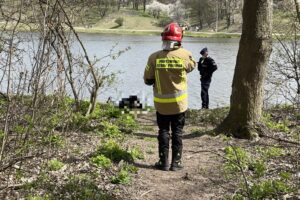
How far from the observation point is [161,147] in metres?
6.84

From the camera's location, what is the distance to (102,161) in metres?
6.58

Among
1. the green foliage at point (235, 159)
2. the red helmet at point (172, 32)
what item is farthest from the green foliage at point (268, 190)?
the red helmet at point (172, 32)

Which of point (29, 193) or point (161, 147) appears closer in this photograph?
point (29, 193)

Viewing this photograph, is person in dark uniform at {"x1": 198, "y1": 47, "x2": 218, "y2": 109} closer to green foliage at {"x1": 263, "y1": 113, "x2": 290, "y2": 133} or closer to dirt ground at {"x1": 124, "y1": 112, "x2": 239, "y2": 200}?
green foliage at {"x1": 263, "y1": 113, "x2": 290, "y2": 133}

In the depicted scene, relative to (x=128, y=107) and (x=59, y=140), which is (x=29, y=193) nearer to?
(x=59, y=140)

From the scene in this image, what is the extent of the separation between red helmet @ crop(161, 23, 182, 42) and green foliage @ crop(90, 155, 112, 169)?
194 centimetres

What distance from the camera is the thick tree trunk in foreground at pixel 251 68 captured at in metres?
8.79

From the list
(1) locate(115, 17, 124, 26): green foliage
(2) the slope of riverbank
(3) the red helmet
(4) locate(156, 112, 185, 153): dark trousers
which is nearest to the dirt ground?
(2) the slope of riverbank

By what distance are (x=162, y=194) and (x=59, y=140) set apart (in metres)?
2.33

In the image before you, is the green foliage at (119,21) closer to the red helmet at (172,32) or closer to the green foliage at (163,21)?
the green foliage at (163,21)

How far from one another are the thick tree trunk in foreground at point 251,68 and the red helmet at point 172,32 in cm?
272

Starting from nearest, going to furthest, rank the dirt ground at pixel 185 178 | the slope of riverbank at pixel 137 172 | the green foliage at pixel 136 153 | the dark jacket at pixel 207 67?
the slope of riverbank at pixel 137 172
the dirt ground at pixel 185 178
the green foliage at pixel 136 153
the dark jacket at pixel 207 67

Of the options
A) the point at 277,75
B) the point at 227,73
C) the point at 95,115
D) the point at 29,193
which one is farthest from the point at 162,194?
the point at 227,73

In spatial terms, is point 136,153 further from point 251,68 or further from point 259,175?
point 251,68
